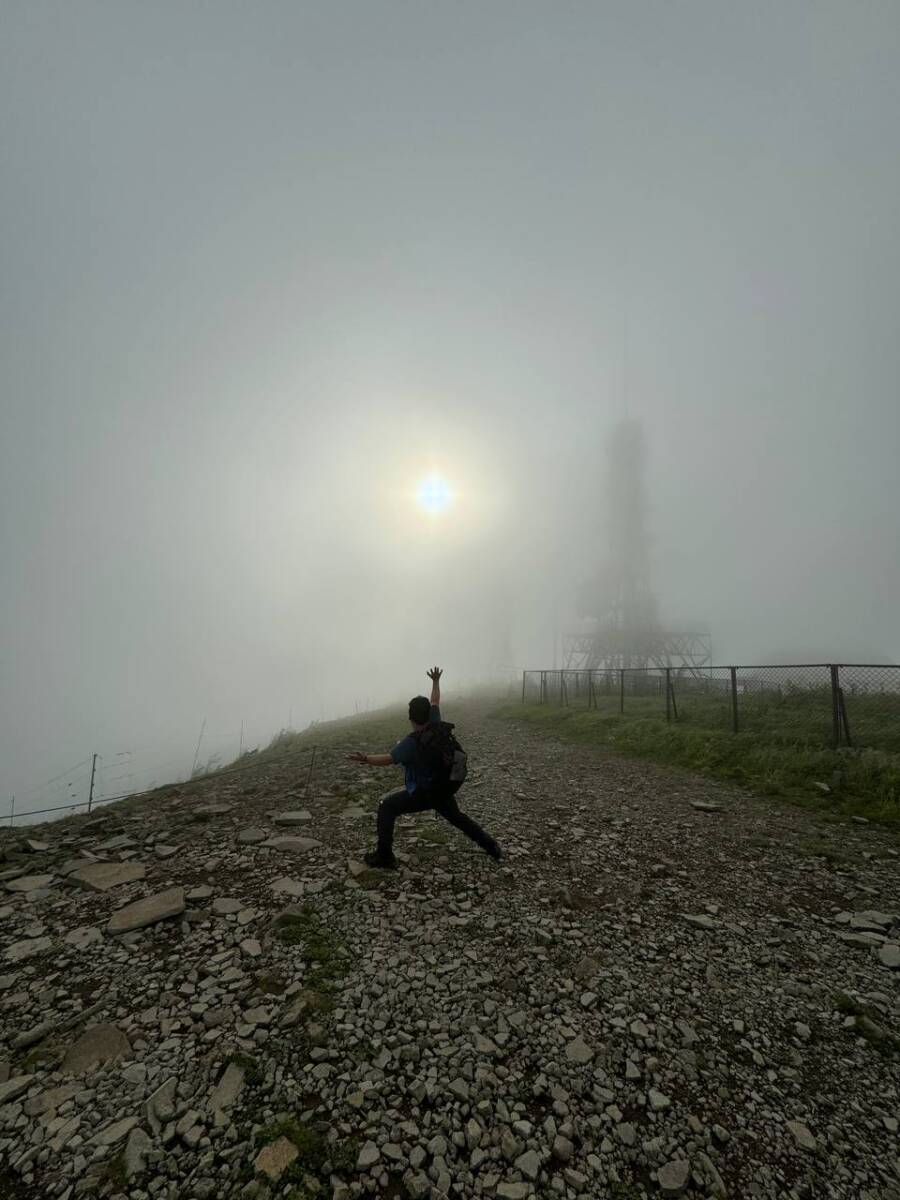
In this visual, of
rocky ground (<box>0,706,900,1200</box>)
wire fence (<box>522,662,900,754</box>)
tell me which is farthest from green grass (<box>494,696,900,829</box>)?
rocky ground (<box>0,706,900,1200</box>)

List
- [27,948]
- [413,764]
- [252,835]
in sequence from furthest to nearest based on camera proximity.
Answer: [252,835], [413,764], [27,948]

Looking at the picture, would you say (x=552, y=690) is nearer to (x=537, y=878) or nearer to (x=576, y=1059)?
(x=537, y=878)

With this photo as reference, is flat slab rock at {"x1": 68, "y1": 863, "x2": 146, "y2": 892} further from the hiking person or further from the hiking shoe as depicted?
the hiking person

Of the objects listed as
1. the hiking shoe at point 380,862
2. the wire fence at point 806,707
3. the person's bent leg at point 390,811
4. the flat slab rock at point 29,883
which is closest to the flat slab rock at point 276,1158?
the person's bent leg at point 390,811

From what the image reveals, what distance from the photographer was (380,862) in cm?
652

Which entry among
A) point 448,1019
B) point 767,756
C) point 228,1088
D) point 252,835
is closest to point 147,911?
point 252,835

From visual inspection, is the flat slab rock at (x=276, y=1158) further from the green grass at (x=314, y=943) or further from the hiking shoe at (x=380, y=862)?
the hiking shoe at (x=380, y=862)

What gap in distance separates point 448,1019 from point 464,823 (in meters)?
2.68

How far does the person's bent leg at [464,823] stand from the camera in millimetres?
6395

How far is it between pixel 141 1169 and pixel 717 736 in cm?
1422

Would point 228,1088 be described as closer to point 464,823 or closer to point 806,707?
point 464,823

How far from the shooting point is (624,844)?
7539 millimetres

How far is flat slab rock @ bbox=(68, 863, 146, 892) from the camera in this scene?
5.98 m

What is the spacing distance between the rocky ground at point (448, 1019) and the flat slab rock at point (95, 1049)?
0.02 m
